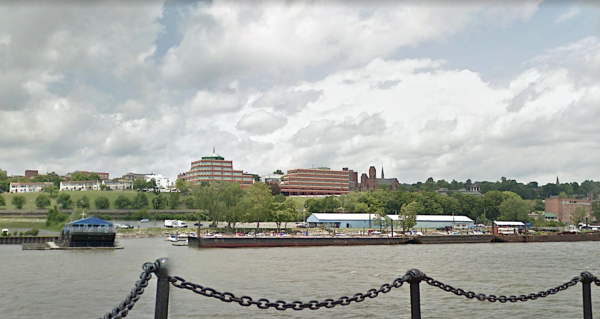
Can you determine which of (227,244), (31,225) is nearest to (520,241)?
(227,244)

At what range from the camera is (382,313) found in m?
18.2

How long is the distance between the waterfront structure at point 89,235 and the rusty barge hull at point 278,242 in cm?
1131

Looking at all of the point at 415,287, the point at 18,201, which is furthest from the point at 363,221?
the point at 415,287

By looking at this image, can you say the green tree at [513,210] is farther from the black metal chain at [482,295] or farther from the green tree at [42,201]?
the black metal chain at [482,295]

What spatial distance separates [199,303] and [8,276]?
19.0 metres

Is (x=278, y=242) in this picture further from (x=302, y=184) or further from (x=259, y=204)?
(x=302, y=184)

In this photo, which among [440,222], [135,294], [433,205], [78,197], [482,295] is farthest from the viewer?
[78,197]

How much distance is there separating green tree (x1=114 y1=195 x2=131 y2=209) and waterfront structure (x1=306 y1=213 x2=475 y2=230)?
5444 centimetres

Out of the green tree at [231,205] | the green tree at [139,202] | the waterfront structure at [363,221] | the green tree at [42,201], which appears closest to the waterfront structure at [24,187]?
the green tree at [42,201]

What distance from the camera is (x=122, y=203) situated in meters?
138

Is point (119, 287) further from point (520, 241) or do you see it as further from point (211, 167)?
point (211, 167)

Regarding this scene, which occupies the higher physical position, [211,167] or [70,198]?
[211,167]

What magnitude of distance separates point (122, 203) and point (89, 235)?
81149mm

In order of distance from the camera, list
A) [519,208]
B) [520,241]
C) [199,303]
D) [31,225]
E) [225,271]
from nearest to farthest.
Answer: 1. [199,303]
2. [225,271]
3. [520,241]
4. [31,225]
5. [519,208]
